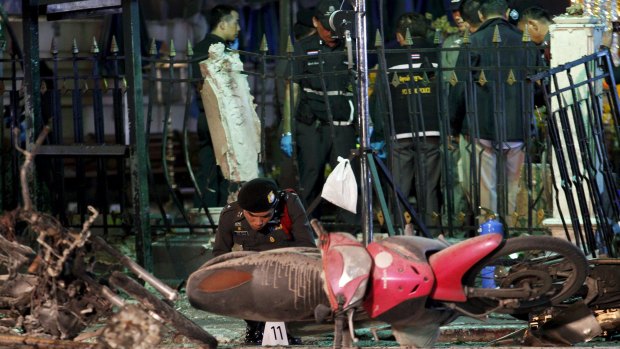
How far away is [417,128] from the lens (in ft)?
42.7

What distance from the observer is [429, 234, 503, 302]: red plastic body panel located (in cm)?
762

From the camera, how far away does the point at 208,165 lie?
15.1m

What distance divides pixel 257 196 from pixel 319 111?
4.66m

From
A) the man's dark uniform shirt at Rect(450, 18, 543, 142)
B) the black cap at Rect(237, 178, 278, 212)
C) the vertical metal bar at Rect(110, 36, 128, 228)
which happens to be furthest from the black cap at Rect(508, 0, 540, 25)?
the black cap at Rect(237, 178, 278, 212)

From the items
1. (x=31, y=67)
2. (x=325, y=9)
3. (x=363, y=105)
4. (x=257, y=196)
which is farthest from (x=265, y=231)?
(x=325, y=9)

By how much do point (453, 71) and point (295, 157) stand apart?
5.92ft

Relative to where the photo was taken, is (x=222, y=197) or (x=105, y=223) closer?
(x=105, y=223)

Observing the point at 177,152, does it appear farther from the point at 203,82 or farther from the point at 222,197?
the point at 203,82

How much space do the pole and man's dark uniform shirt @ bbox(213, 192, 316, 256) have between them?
2.67ft

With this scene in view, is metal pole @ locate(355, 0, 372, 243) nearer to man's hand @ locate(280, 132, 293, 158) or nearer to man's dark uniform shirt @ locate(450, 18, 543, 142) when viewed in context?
man's dark uniform shirt @ locate(450, 18, 543, 142)

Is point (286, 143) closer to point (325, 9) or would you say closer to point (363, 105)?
point (325, 9)

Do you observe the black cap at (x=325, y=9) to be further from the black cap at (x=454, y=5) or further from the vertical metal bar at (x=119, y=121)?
the black cap at (x=454, y=5)

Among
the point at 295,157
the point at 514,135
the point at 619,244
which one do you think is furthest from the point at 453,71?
the point at 619,244

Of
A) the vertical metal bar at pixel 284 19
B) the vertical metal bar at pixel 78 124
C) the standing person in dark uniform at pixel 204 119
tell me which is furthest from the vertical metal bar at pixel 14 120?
the vertical metal bar at pixel 284 19
